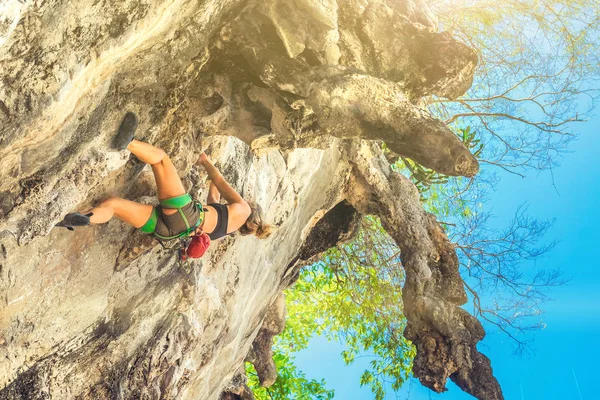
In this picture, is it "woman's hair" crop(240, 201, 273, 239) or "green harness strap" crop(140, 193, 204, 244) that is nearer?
"green harness strap" crop(140, 193, 204, 244)

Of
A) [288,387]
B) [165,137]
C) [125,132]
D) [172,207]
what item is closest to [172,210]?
[172,207]

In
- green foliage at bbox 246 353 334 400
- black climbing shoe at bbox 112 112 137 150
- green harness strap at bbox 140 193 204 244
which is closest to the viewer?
black climbing shoe at bbox 112 112 137 150

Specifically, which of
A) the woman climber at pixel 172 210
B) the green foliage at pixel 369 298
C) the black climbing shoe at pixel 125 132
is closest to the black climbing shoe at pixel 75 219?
the woman climber at pixel 172 210

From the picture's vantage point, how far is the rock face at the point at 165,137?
3.87 m

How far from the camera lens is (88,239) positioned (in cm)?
531

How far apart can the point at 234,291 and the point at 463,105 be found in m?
6.90

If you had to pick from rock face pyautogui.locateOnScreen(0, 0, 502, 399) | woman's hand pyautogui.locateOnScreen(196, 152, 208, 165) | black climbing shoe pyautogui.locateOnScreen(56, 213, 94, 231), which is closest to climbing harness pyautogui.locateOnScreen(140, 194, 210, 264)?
rock face pyautogui.locateOnScreen(0, 0, 502, 399)

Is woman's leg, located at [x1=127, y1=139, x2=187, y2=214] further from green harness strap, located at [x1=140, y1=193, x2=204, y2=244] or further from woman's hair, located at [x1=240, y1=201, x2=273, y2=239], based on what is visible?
woman's hair, located at [x1=240, y1=201, x2=273, y2=239]

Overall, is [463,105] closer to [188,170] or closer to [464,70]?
[464,70]

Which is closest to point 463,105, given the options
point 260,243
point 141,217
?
point 260,243

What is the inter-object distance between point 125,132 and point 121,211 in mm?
801

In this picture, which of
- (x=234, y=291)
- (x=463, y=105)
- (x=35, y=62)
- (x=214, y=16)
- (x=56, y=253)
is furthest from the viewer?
(x=463, y=105)

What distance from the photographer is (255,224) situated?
646 centimetres

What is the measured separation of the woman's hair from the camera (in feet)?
21.0
